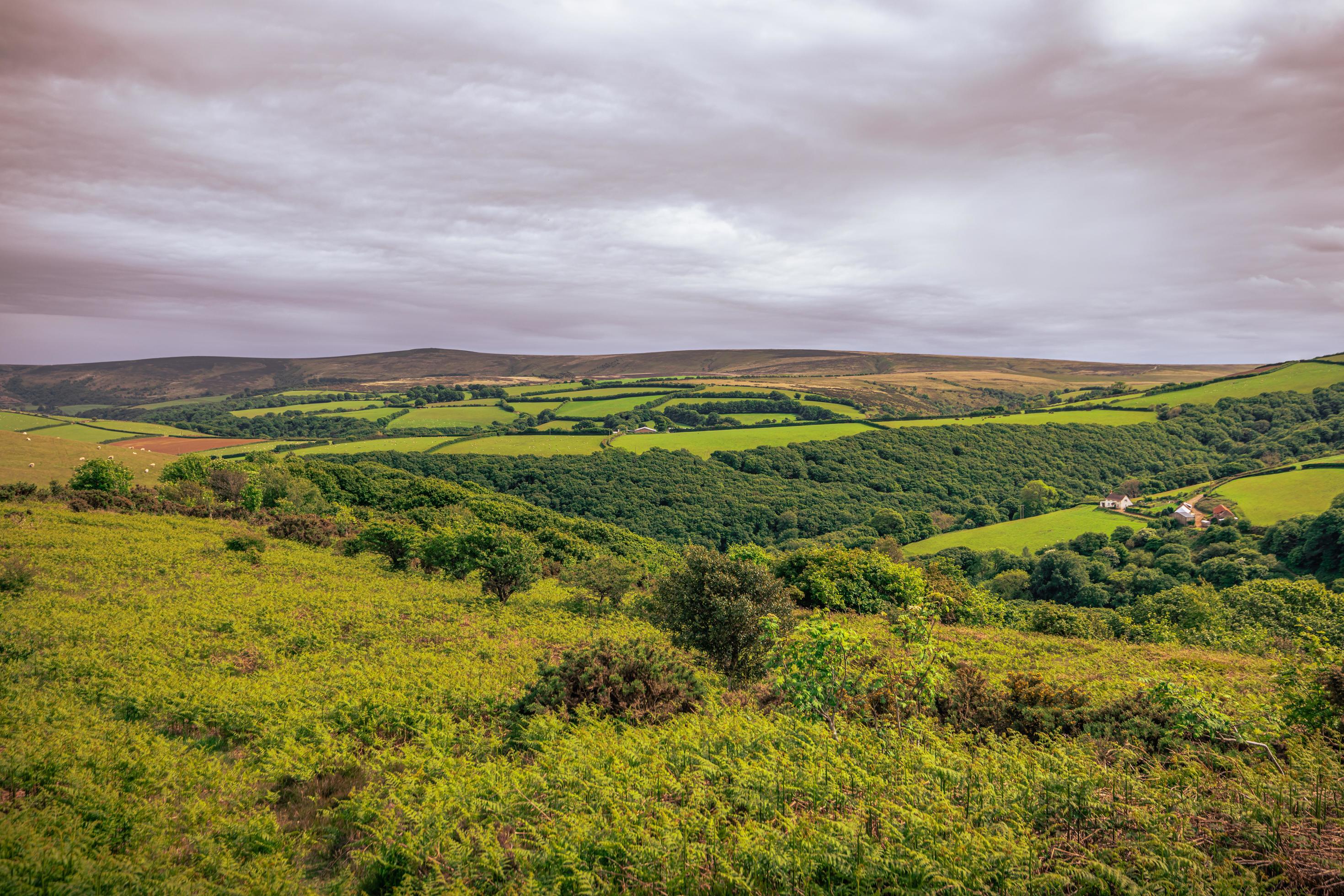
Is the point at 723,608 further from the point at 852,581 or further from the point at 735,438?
the point at 735,438

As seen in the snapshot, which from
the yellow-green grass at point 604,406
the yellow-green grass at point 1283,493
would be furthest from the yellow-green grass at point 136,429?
the yellow-green grass at point 1283,493

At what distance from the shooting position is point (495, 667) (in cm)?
1692

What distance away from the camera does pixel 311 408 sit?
172375 millimetres

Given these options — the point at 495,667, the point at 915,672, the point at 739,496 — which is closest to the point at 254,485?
the point at 495,667

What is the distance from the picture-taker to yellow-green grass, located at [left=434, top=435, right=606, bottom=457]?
111 metres

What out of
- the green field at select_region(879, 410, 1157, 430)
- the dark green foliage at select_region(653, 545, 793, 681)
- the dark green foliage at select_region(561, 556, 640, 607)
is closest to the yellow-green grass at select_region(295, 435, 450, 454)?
the dark green foliage at select_region(561, 556, 640, 607)

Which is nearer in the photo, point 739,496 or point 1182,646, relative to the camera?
point 1182,646

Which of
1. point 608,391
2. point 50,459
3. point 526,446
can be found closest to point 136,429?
point 526,446

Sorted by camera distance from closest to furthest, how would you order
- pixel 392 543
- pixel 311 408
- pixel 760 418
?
pixel 392 543 < pixel 760 418 < pixel 311 408

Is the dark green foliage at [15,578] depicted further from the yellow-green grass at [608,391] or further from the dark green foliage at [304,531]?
the yellow-green grass at [608,391]

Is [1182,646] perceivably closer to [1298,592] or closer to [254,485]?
[1298,592]

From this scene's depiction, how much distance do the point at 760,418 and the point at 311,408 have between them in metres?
136

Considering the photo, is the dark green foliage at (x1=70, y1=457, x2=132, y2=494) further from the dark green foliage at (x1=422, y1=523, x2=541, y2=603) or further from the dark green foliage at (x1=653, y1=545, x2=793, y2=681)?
the dark green foliage at (x1=653, y1=545, x2=793, y2=681)

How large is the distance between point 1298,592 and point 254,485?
253 feet
